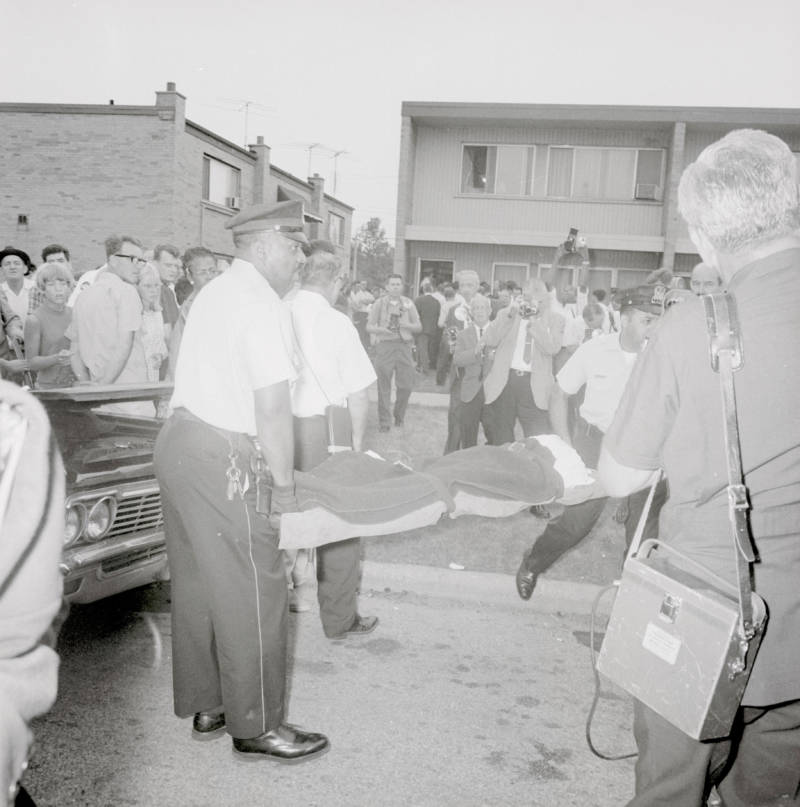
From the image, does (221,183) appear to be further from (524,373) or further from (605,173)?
(524,373)

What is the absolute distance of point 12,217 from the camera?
75.1 ft

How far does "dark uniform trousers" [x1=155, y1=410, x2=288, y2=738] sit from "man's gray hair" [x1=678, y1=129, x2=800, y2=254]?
1838 millimetres

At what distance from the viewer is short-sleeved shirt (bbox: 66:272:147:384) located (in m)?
6.40

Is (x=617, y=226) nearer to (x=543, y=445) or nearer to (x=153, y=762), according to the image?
(x=543, y=445)

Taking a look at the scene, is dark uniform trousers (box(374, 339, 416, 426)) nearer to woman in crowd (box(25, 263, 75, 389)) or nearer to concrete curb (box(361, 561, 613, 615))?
woman in crowd (box(25, 263, 75, 389))

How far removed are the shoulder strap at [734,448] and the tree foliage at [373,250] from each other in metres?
77.8

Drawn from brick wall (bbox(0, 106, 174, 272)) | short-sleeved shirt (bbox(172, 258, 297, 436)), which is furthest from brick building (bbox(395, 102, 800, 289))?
short-sleeved shirt (bbox(172, 258, 297, 436))

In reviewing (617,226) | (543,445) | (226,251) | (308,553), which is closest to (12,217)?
(226,251)

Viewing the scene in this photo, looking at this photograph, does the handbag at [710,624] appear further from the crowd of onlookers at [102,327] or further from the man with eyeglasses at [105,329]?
the man with eyeglasses at [105,329]

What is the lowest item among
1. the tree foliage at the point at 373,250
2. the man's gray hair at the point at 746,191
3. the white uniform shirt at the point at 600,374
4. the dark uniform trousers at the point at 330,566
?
the dark uniform trousers at the point at 330,566

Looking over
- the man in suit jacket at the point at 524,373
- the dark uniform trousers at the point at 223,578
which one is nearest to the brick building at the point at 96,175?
the man in suit jacket at the point at 524,373

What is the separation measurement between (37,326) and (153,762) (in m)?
4.63

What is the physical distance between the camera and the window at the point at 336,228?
3819 cm

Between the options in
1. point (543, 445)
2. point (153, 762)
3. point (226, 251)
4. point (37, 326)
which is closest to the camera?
point (153, 762)
